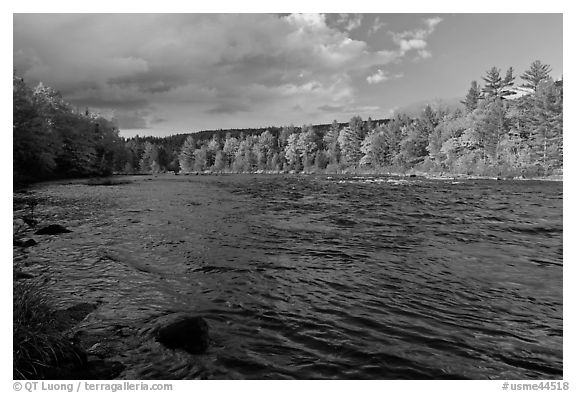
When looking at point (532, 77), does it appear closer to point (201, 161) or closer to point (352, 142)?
point (352, 142)

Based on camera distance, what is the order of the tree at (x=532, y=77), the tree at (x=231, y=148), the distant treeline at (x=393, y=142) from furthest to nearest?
the tree at (x=231, y=148) → the tree at (x=532, y=77) → the distant treeline at (x=393, y=142)

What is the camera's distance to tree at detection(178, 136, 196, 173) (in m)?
136

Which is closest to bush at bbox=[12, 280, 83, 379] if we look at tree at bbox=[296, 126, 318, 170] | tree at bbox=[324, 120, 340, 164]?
tree at bbox=[324, 120, 340, 164]

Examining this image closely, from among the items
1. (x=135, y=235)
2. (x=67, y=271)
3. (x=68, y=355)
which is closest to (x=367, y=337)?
(x=68, y=355)

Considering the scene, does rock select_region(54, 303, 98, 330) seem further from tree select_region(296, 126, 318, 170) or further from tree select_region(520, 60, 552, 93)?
tree select_region(296, 126, 318, 170)

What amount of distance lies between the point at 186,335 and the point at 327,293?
3.48m

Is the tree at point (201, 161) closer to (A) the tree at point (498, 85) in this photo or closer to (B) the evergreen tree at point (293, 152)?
(B) the evergreen tree at point (293, 152)

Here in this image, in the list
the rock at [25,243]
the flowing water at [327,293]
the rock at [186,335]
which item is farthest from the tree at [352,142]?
the rock at [186,335]

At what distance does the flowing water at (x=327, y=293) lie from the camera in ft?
17.1

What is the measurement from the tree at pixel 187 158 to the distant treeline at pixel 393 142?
1025cm

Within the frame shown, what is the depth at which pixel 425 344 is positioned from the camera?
5.71m

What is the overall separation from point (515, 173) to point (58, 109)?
2811 inches

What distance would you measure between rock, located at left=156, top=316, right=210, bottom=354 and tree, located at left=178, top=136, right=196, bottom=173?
133863mm
